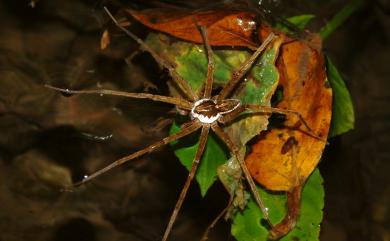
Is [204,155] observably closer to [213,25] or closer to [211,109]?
[211,109]

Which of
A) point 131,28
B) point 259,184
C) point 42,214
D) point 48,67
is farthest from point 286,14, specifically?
point 42,214

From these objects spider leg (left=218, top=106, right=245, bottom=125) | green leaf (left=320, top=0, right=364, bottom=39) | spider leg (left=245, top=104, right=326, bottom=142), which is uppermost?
green leaf (left=320, top=0, right=364, bottom=39)

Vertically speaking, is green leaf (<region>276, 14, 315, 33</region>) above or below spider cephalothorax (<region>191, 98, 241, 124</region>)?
above

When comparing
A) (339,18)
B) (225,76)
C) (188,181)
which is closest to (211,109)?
(225,76)

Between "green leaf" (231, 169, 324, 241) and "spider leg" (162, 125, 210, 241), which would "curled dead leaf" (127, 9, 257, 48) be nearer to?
"spider leg" (162, 125, 210, 241)

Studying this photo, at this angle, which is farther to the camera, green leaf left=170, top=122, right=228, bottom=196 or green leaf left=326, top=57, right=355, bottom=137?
green leaf left=326, top=57, right=355, bottom=137

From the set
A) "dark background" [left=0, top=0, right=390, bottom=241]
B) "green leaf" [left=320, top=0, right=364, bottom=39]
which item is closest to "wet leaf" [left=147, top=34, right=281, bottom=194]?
"dark background" [left=0, top=0, right=390, bottom=241]

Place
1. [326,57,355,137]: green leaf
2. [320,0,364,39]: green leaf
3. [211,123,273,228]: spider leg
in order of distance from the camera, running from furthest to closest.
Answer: [320,0,364,39]: green leaf, [326,57,355,137]: green leaf, [211,123,273,228]: spider leg
